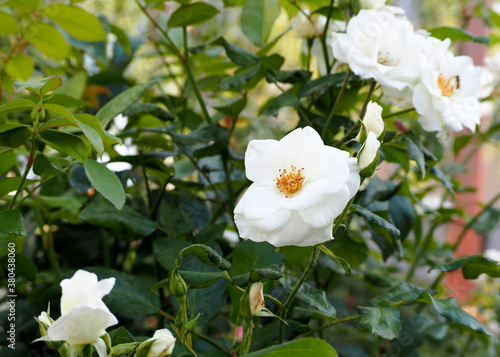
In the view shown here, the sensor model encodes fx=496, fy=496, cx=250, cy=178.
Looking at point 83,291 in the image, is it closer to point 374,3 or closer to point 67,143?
point 67,143

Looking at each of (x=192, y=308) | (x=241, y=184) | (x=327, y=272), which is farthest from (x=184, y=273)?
(x=327, y=272)

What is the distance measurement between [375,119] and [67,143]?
220mm

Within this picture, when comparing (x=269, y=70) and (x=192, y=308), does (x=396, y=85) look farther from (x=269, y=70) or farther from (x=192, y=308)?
(x=192, y=308)

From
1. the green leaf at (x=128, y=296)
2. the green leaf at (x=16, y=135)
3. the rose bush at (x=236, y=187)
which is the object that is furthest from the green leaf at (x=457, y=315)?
the green leaf at (x=16, y=135)

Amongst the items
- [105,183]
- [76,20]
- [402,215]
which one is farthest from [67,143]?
[402,215]

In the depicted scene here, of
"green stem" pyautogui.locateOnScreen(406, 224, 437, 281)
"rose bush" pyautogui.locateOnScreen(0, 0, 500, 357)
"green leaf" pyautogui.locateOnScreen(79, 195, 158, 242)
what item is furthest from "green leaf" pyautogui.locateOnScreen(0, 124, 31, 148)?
"green stem" pyautogui.locateOnScreen(406, 224, 437, 281)

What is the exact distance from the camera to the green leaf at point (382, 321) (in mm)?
370

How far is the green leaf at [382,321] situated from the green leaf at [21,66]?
1.57 feet

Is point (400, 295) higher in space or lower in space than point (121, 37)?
lower

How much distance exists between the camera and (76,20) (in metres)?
0.56

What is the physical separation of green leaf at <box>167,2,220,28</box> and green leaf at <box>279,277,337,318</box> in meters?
0.29

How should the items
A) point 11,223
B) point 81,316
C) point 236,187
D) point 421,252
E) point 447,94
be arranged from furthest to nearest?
point 421,252
point 236,187
point 447,94
point 11,223
point 81,316

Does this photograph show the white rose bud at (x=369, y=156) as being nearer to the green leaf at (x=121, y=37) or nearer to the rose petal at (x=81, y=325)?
the rose petal at (x=81, y=325)

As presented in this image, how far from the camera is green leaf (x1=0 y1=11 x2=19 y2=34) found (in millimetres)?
518
